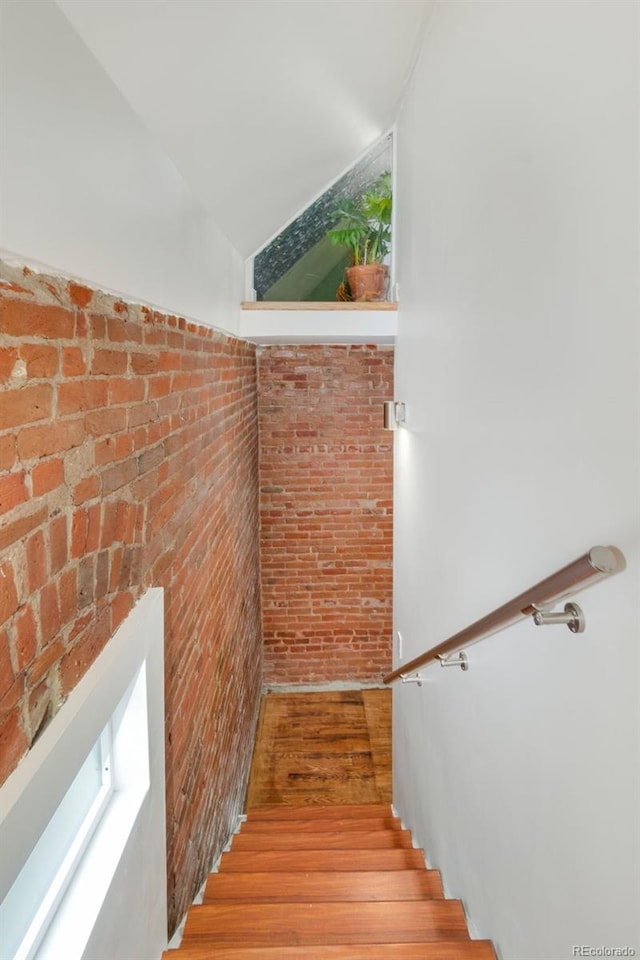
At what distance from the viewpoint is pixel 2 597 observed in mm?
912

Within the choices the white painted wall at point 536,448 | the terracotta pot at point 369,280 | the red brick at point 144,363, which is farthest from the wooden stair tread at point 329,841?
the terracotta pot at point 369,280

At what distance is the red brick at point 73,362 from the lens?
1142mm

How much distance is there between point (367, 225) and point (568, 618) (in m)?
3.42

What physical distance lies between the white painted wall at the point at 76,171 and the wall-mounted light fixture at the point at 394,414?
138 cm

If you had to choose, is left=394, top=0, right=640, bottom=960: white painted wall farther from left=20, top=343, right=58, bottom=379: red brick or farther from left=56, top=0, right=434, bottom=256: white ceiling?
left=20, top=343, right=58, bottom=379: red brick

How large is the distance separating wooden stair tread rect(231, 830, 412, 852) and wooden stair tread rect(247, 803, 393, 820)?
0.43 meters

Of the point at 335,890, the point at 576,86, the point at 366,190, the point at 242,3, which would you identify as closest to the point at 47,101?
the point at 242,3

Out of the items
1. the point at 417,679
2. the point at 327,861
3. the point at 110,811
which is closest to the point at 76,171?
the point at 110,811

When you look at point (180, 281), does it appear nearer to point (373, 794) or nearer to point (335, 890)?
point (335, 890)

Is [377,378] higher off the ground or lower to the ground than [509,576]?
higher

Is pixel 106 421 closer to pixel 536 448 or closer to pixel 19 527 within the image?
pixel 19 527

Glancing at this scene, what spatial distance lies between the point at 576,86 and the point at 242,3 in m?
1.00

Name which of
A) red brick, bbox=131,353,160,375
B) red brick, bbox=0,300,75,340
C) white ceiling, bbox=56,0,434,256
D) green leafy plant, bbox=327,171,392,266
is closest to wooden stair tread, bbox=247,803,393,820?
red brick, bbox=131,353,160,375

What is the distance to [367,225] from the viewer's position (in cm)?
388
